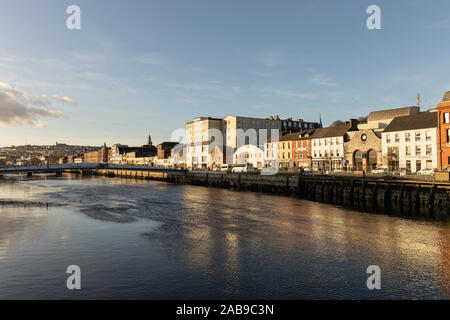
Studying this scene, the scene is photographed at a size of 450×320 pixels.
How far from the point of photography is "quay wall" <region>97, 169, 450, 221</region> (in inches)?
1352

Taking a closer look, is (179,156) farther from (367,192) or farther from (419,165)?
(367,192)

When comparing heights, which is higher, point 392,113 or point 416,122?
point 392,113

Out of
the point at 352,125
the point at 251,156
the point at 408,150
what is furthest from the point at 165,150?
the point at 408,150

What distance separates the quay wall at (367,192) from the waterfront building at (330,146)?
67.2 ft

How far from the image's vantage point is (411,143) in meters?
58.7

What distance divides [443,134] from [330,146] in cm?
2929

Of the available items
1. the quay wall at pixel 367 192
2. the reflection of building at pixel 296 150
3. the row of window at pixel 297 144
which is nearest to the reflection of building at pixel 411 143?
the quay wall at pixel 367 192

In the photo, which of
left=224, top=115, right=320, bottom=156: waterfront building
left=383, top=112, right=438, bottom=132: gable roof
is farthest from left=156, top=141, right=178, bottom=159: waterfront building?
left=383, top=112, right=438, bottom=132: gable roof

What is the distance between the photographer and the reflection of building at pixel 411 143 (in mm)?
55219

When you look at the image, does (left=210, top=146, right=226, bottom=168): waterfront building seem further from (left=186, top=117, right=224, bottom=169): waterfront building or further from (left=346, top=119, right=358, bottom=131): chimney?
(left=346, top=119, right=358, bottom=131): chimney

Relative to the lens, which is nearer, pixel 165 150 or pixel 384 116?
pixel 384 116

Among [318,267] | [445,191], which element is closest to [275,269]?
[318,267]
